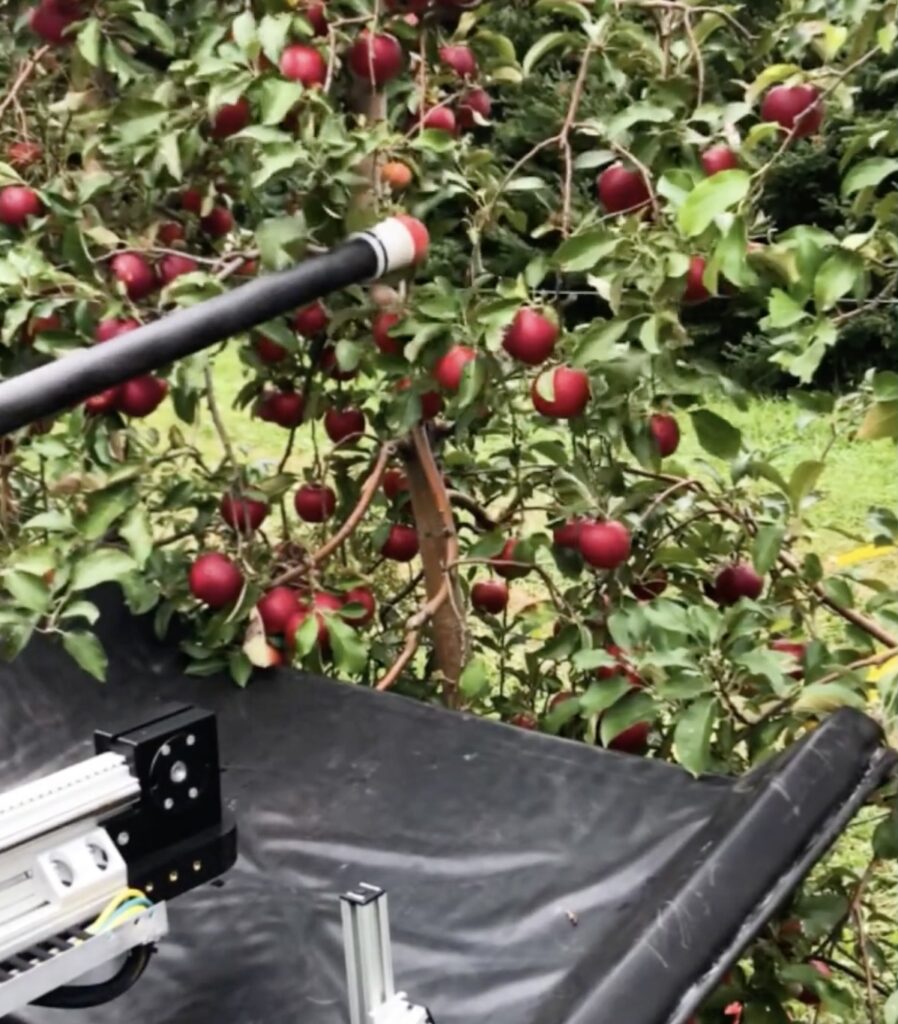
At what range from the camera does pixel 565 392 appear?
4.46 ft

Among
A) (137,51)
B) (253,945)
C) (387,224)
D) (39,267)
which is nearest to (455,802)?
(253,945)

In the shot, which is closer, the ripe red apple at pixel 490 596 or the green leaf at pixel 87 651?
the green leaf at pixel 87 651

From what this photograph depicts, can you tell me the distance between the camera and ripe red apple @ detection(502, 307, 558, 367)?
1.36 m

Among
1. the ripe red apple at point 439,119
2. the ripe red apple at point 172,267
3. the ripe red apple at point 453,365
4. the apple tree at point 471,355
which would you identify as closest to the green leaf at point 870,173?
the apple tree at point 471,355

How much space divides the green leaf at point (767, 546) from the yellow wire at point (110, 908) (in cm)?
70

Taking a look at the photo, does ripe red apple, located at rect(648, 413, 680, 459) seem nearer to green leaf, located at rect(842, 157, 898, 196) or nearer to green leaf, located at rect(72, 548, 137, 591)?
green leaf, located at rect(842, 157, 898, 196)

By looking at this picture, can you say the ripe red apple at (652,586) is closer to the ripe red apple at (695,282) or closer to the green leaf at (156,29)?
the ripe red apple at (695,282)

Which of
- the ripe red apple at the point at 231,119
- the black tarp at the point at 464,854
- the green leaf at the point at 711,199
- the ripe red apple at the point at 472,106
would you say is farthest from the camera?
the ripe red apple at the point at 472,106

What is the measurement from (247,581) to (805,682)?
2.02 ft

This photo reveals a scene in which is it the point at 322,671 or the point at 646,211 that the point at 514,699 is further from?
the point at 646,211

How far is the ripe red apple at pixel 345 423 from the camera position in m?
1.75

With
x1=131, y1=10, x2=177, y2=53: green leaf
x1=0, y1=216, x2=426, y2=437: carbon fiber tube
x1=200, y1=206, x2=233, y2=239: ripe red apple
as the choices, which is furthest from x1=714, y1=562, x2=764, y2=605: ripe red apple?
x1=131, y1=10, x2=177, y2=53: green leaf

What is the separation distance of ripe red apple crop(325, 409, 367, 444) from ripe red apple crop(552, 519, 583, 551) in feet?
1.08

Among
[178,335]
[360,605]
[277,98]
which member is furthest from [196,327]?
[360,605]
